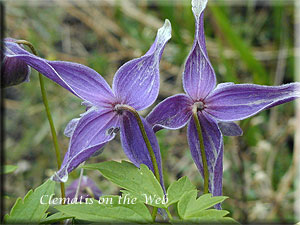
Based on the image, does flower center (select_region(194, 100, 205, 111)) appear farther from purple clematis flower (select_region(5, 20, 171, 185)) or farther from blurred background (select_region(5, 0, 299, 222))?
blurred background (select_region(5, 0, 299, 222))

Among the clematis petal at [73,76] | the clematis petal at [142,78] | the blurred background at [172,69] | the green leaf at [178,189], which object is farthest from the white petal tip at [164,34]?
the blurred background at [172,69]

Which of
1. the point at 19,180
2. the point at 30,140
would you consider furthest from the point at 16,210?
the point at 30,140

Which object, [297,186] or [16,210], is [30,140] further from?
[16,210]

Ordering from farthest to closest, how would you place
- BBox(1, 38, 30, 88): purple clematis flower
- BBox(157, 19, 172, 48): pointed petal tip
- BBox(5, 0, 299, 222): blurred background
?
BBox(5, 0, 299, 222): blurred background
BBox(1, 38, 30, 88): purple clematis flower
BBox(157, 19, 172, 48): pointed petal tip

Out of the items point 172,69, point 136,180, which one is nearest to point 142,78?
point 136,180

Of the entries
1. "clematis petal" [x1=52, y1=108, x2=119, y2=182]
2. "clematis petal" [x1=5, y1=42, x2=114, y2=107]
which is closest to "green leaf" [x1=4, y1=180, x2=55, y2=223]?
"clematis petal" [x1=52, y1=108, x2=119, y2=182]

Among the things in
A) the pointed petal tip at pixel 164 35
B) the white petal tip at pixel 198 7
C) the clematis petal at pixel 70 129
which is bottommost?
the clematis petal at pixel 70 129

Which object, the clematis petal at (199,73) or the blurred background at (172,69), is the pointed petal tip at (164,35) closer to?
the clematis petal at (199,73)
